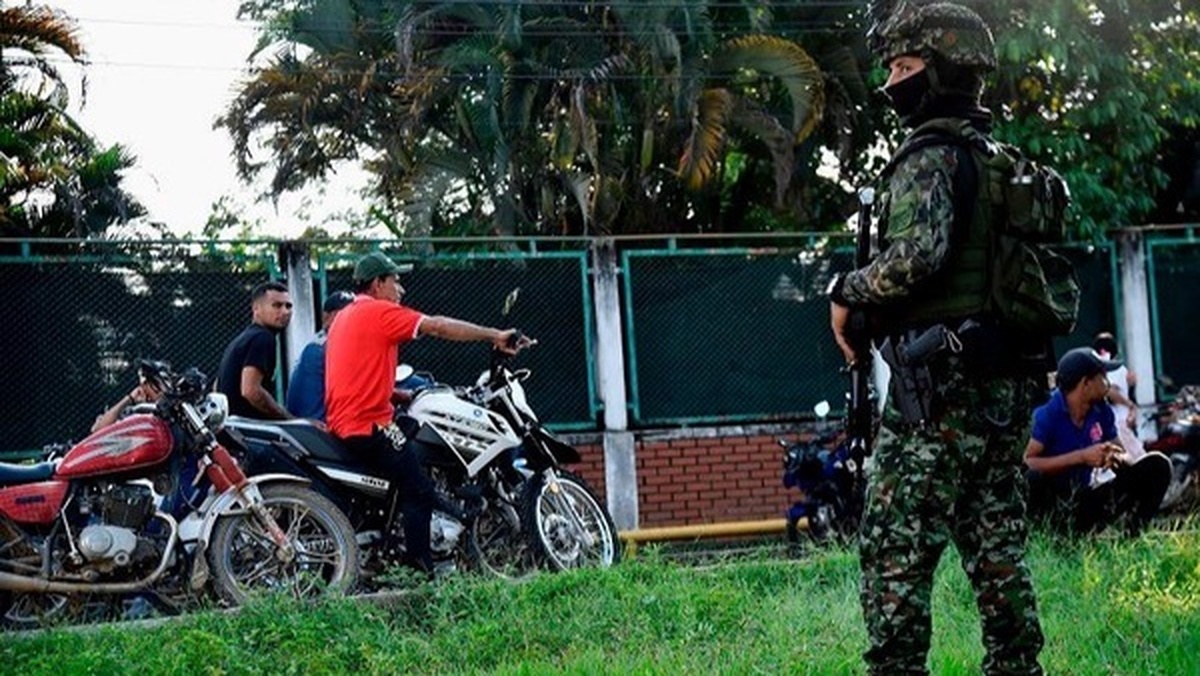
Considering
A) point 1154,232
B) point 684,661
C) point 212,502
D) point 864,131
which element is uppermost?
point 864,131

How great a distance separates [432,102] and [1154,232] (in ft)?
24.5

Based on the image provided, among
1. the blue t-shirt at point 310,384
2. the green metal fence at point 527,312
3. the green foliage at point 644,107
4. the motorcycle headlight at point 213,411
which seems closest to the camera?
the motorcycle headlight at point 213,411

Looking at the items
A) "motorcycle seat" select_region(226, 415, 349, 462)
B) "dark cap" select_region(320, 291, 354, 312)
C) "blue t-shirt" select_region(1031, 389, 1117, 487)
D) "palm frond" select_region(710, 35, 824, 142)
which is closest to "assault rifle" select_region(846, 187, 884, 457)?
"blue t-shirt" select_region(1031, 389, 1117, 487)

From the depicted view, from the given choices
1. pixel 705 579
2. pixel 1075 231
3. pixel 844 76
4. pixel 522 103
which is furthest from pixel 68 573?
pixel 844 76

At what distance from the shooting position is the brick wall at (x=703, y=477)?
42.6 feet

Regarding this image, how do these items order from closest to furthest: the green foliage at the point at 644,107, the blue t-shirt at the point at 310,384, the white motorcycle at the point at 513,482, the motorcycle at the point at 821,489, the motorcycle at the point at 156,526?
the motorcycle at the point at 156,526
the white motorcycle at the point at 513,482
the blue t-shirt at the point at 310,384
the motorcycle at the point at 821,489
the green foliage at the point at 644,107

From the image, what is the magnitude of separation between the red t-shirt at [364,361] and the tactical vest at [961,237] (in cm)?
378

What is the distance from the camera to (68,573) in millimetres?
7793

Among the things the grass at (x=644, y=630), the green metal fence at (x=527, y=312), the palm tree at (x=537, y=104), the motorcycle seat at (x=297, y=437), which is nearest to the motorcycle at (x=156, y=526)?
the motorcycle seat at (x=297, y=437)

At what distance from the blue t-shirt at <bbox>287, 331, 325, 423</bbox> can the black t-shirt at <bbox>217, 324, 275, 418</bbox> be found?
0.29 meters

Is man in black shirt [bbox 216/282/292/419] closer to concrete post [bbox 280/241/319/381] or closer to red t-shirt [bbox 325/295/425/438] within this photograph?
red t-shirt [bbox 325/295/425/438]

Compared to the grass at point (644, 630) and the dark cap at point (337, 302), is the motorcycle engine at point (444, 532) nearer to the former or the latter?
the grass at point (644, 630)

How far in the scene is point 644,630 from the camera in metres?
6.66

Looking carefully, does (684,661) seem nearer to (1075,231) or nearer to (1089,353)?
(1089,353)
